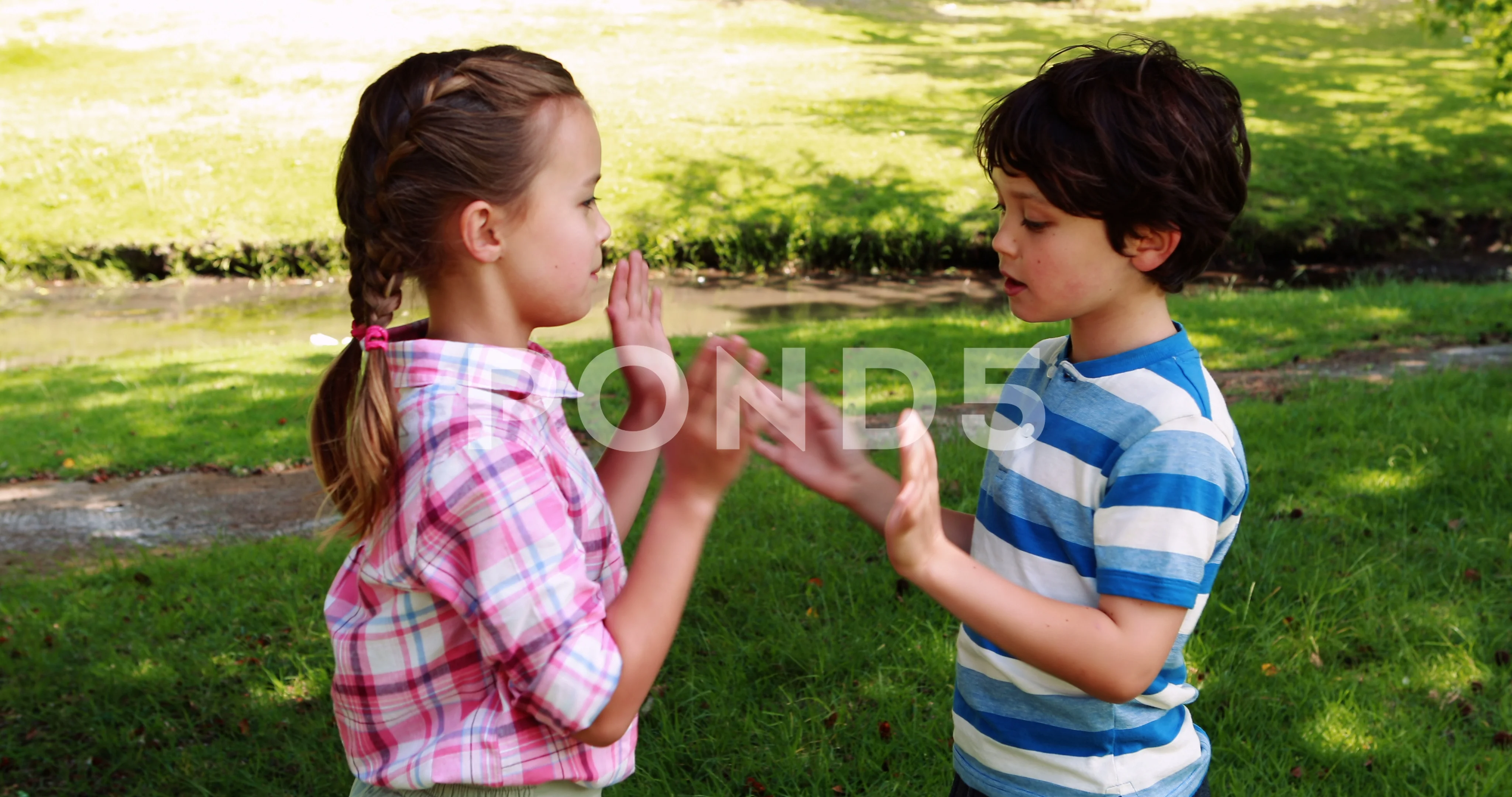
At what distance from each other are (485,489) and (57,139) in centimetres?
1678

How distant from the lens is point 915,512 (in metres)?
1.44

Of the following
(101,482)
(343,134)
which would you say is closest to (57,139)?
(343,134)

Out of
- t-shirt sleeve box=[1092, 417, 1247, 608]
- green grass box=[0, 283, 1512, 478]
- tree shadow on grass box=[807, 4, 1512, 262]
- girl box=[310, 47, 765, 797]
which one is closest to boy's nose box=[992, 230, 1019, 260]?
t-shirt sleeve box=[1092, 417, 1247, 608]

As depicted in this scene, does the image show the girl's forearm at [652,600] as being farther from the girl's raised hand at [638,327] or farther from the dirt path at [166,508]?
the dirt path at [166,508]

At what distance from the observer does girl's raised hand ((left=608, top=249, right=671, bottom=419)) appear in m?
1.93

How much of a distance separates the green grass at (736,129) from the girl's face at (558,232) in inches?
418

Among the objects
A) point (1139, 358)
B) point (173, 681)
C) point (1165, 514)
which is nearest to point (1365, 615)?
point (1139, 358)

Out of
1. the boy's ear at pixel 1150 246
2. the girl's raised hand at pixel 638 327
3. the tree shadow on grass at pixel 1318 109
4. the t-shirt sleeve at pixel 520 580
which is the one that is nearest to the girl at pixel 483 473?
the t-shirt sleeve at pixel 520 580

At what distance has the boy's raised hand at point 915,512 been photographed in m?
1.44

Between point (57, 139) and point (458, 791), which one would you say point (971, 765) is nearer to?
point (458, 791)

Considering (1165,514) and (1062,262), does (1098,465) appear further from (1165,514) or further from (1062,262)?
(1062,262)

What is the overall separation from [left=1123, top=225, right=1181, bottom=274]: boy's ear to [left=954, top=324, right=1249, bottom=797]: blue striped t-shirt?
0.12 m

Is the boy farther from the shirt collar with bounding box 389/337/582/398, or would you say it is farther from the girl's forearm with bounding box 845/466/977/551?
the shirt collar with bounding box 389/337/582/398

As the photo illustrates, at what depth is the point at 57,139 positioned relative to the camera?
15.2 m
